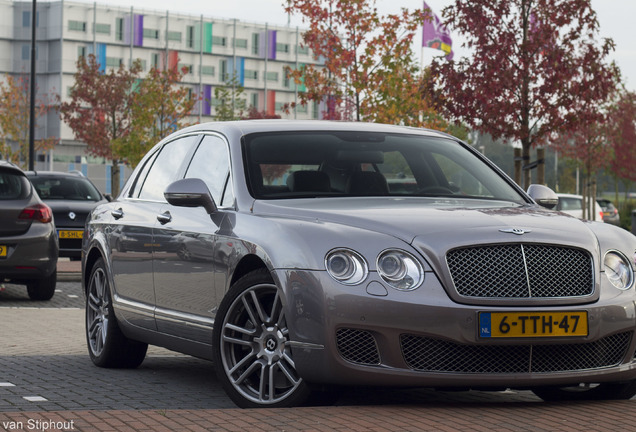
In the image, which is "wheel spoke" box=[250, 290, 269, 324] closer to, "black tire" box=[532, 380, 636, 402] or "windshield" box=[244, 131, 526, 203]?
"windshield" box=[244, 131, 526, 203]

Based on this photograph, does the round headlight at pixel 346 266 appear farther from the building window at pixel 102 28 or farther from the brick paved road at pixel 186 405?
the building window at pixel 102 28

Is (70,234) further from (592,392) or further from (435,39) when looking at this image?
(435,39)

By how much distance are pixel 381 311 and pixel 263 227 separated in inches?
39.0

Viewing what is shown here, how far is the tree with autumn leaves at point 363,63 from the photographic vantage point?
28344mm

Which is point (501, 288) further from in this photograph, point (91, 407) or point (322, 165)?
point (91, 407)

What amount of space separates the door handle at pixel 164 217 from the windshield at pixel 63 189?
44.9 ft

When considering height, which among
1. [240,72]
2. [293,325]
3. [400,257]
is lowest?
[293,325]

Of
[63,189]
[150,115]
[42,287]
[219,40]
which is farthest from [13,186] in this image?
[219,40]

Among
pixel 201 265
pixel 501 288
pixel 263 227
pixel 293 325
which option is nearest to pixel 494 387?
pixel 501 288

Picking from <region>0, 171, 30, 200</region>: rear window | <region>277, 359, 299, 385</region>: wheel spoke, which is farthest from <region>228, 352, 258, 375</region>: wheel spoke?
<region>0, 171, 30, 200</region>: rear window

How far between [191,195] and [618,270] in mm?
2467

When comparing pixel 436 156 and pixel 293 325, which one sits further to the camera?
pixel 436 156

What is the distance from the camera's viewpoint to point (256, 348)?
6.14 metres

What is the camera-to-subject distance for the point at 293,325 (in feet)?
18.9
